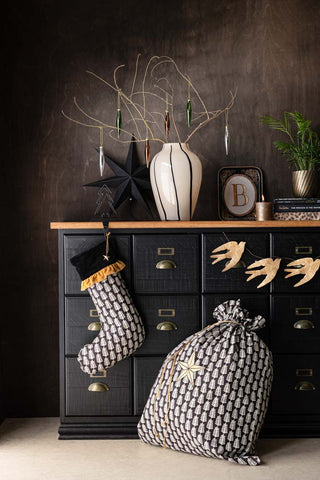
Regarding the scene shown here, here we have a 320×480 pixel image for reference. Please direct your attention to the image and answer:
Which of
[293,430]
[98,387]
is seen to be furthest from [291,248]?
[98,387]

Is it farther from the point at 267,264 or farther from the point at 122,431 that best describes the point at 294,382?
the point at 122,431

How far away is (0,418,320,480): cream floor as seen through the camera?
7.13 feet

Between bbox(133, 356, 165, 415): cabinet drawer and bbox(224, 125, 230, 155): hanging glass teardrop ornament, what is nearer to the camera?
bbox(133, 356, 165, 415): cabinet drawer

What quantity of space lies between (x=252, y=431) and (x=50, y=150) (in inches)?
68.5

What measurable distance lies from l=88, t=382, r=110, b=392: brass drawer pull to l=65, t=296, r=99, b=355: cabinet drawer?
172mm

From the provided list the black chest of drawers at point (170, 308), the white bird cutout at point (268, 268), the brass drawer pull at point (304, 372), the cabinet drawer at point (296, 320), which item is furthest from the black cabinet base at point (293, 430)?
the white bird cutout at point (268, 268)

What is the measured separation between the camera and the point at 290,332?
2.56 meters

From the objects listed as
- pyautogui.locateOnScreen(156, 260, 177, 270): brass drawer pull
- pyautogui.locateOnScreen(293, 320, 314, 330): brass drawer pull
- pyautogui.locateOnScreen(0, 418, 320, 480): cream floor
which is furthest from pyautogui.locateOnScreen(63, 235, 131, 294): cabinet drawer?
pyautogui.locateOnScreen(293, 320, 314, 330): brass drawer pull

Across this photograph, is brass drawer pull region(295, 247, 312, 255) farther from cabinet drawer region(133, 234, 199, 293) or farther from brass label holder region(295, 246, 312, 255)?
cabinet drawer region(133, 234, 199, 293)

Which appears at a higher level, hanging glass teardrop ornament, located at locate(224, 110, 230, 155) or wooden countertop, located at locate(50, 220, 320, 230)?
hanging glass teardrop ornament, located at locate(224, 110, 230, 155)

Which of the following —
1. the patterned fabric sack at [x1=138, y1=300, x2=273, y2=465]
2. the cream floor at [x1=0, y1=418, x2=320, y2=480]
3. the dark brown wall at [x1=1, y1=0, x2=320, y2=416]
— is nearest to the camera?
the cream floor at [x1=0, y1=418, x2=320, y2=480]

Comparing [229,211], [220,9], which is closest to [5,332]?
[229,211]

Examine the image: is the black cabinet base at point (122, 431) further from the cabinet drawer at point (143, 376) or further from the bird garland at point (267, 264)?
the bird garland at point (267, 264)

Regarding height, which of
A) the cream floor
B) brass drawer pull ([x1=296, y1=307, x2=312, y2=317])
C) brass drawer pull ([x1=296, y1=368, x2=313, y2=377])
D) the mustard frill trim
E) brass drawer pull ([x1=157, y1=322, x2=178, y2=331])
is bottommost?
the cream floor
